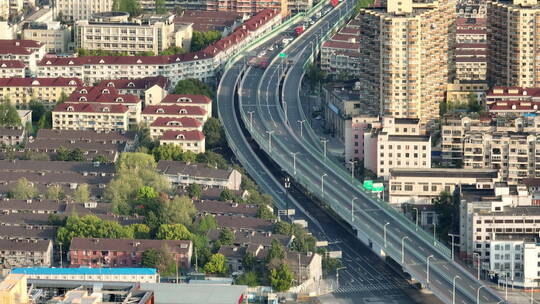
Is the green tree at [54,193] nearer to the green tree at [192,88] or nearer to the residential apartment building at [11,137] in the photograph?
the residential apartment building at [11,137]

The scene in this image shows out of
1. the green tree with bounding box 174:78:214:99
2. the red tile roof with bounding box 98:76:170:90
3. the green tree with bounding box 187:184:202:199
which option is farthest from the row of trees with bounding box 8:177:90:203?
the red tile roof with bounding box 98:76:170:90

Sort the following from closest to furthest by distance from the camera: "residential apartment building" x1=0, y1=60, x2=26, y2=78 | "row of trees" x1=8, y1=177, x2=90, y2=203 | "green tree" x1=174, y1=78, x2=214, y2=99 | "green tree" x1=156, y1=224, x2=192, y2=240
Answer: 1. "green tree" x1=156, y1=224, x2=192, y2=240
2. "row of trees" x1=8, y1=177, x2=90, y2=203
3. "green tree" x1=174, y1=78, x2=214, y2=99
4. "residential apartment building" x1=0, y1=60, x2=26, y2=78

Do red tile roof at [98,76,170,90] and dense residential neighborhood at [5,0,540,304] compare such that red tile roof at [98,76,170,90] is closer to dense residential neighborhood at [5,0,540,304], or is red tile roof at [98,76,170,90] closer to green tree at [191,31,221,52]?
dense residential neighborhood at [5,0,540,304]

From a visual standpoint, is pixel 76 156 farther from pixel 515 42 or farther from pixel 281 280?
pixel 515 42

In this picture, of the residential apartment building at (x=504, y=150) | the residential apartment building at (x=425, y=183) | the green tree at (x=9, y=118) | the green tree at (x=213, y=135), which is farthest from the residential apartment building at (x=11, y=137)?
the residential apartment building at (x=504, y=150)

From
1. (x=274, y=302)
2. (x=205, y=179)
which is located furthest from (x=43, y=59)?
(x=274, y=302)

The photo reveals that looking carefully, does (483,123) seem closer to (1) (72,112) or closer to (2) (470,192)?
(2) (470,192)
